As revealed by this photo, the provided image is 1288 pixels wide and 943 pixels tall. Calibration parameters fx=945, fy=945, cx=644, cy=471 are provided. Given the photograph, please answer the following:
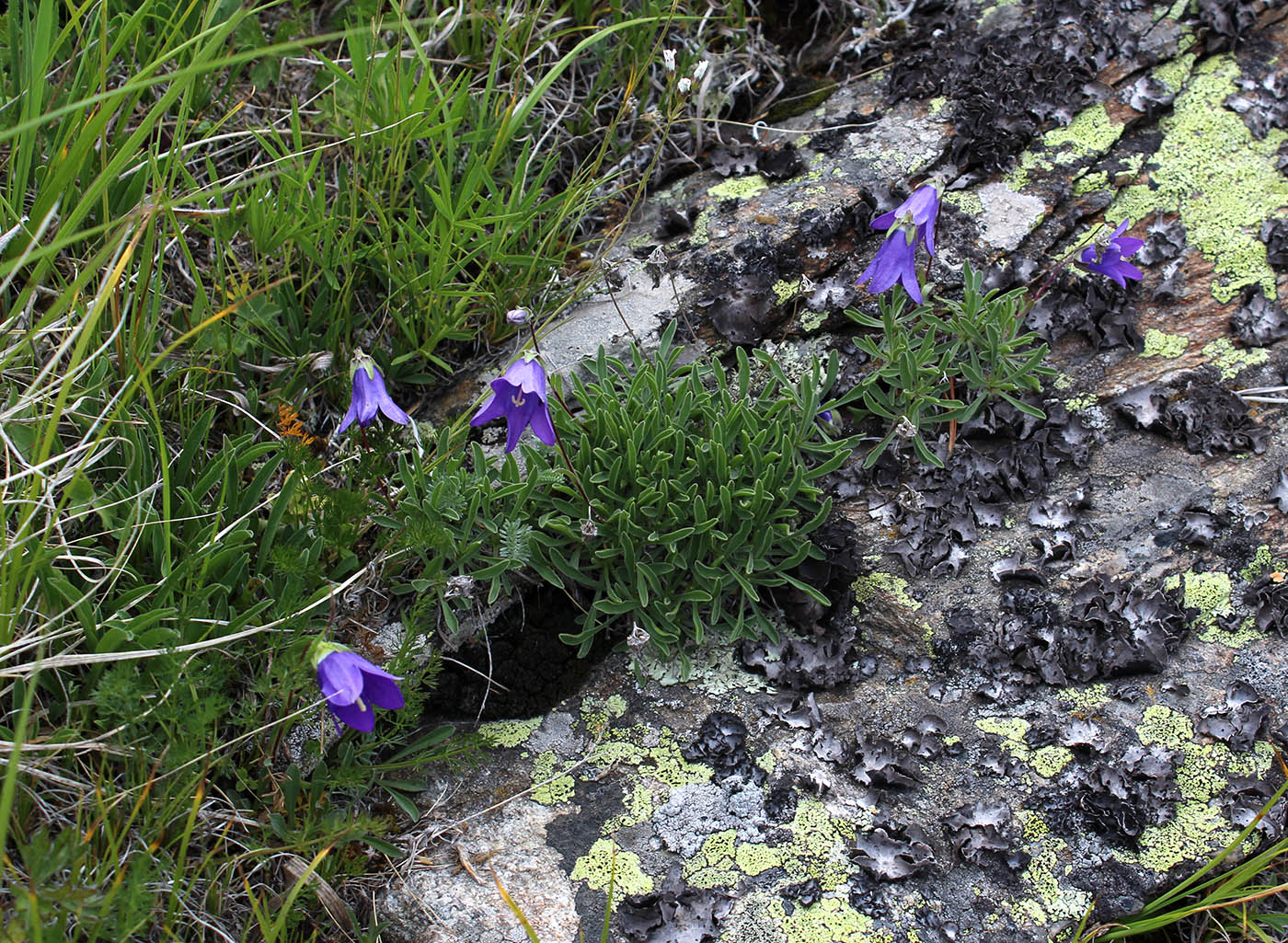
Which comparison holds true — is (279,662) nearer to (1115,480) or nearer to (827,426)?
(827,426)

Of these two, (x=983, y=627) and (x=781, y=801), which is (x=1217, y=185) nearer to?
(x=983, y=627)

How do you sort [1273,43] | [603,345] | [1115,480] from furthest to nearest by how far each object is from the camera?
[1273,43]
[603,345]
[1115,480]

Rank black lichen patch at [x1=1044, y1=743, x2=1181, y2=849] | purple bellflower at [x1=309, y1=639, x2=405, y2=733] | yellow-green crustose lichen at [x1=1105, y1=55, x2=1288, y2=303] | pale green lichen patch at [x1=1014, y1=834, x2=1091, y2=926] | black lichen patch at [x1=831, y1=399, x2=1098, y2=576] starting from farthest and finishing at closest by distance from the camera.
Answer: yellow-green crustose lichen at [x1=1105, y1=55, x2=1288, y2=303] → black lichen patch at [x1=831, y1=399, x2=1098, y2=576] → black lichen patch at [x1=1044, y1=743, x2=1181, y2=849] → pale green lichen patch at [x1=1014, y1=834, x2=1091, y2=926] → purple bellflower at [x1=309, y1=639, x2=405, y2=733]

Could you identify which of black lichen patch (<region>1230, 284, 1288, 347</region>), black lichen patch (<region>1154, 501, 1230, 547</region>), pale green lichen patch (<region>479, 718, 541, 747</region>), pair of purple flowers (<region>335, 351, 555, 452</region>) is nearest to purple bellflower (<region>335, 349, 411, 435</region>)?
pair of purple flowers (<region>335, 351, 555, 452</region>)

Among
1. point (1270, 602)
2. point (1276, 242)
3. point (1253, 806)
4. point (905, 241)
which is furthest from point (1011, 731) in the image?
point (1276, 242)

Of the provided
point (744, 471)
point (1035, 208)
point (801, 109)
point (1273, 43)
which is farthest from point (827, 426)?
point (1273, 43)

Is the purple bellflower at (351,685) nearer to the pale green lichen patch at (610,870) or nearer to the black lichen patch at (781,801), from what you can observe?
the pale green lichen patch at (610,870)

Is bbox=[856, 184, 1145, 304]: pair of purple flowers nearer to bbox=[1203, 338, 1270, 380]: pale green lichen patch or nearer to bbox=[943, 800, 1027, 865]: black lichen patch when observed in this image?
bbox=[1203, 338, 1270, 380]: pale green lichen patch
